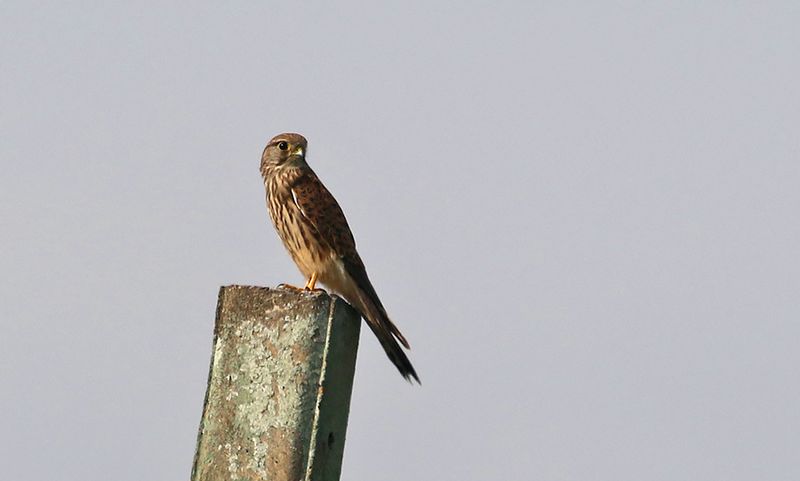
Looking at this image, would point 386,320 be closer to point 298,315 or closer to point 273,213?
point 273,213

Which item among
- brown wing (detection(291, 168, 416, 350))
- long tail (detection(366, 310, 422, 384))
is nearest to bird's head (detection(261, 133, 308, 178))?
brown wing (detection(291, 168, 416, 350))

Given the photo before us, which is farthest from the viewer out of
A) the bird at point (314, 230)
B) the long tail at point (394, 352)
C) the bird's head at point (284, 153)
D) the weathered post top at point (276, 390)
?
the bird's head at point (284, 153)

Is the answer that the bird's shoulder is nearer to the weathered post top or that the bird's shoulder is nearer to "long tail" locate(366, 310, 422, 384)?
"long tail" locate(366, 310, 422, 384)

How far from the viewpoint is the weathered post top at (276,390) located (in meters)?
3.39

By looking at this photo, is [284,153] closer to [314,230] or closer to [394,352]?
[314,230]

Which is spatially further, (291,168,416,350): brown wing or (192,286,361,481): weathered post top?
(291,168,416,350): brown wing

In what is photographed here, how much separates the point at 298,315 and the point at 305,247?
310 cm

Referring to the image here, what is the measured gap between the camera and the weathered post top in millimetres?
3387

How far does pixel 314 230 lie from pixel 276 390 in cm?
315

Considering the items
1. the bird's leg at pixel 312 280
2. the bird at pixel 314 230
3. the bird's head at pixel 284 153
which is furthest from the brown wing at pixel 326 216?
the bird's head at pixel 284 153

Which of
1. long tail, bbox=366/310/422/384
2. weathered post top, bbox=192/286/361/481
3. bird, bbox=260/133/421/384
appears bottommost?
weathered post top, bbox=192/286/361/481

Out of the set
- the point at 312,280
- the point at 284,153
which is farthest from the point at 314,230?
the point at 284,153

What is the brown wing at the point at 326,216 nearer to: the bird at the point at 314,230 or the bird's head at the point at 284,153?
the bird at the point at 314,230

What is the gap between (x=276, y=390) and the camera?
340 cm
